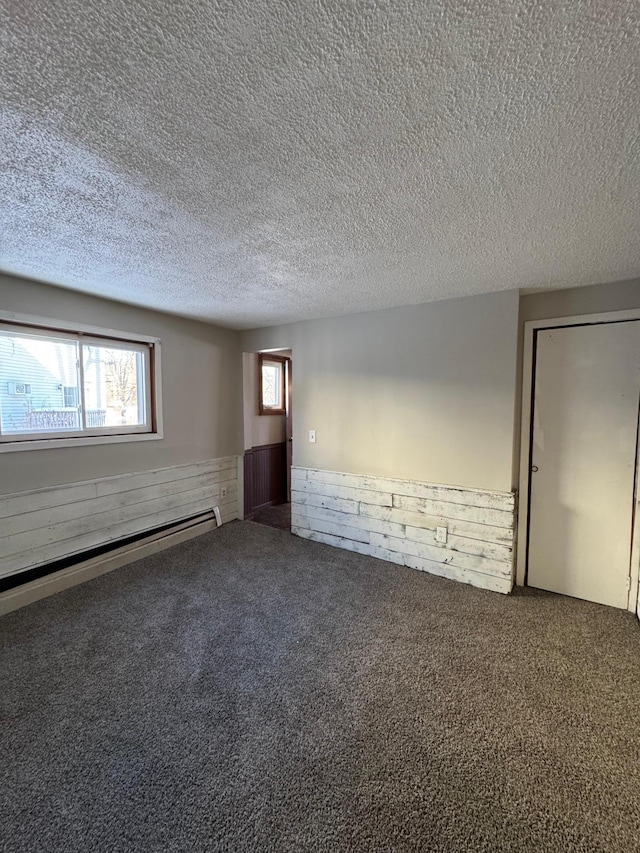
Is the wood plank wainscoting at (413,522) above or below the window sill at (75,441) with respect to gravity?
below

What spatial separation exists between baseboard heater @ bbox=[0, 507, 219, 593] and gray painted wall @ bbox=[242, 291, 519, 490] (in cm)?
134

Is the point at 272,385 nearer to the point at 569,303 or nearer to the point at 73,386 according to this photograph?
the point at 73,386

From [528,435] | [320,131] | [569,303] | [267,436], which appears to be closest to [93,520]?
[267,436]

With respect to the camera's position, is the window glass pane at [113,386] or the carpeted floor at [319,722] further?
the window glass pane at [113,386]

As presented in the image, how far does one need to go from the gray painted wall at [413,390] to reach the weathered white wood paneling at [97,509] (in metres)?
1.20

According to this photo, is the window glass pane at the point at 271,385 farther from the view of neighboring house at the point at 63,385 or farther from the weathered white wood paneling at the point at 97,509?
the view of neighboring house at the point at 63,385

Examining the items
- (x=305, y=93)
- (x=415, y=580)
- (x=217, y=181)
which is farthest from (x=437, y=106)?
(x=415, y=580)

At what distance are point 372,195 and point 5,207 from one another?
1.65m

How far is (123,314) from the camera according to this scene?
10.9 ft

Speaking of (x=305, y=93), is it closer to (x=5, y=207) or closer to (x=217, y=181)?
(x=217, y=181)

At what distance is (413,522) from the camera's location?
3266 millimetres

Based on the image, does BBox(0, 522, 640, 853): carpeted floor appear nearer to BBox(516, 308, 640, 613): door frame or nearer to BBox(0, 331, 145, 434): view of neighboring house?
BBox(516, 308, 640, 613): door frame

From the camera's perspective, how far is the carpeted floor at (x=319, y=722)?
1.27 metres

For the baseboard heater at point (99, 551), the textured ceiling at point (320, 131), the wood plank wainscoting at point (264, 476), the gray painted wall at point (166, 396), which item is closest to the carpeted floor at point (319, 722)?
the baseboard heater at point (99, 551)
